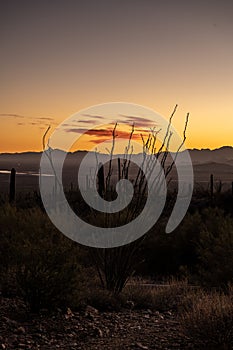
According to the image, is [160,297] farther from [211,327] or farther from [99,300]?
[211,327]

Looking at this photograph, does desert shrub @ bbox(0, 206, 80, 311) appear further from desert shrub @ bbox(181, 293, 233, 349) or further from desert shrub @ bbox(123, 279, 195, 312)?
desert shrub @ bbox(181, 293, 233, 349)

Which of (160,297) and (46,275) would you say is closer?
(46,275)

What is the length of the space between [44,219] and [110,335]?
22.9 ft

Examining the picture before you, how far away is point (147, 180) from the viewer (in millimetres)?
12039

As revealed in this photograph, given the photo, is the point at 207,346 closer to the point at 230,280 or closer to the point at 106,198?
the point at 230,280

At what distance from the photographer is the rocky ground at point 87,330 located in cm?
798

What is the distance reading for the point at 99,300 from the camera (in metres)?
10.3

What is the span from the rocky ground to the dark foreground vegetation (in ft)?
0.05

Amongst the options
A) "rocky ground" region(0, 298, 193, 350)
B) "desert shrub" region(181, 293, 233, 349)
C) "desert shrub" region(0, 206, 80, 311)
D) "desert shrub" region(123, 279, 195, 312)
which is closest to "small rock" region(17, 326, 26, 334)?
"rocky ground" region(0, 298, 193, 350)

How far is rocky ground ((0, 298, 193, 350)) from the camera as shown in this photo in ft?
26.2

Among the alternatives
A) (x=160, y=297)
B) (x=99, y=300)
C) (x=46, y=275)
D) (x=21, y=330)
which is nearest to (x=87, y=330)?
(x=21, y=330)

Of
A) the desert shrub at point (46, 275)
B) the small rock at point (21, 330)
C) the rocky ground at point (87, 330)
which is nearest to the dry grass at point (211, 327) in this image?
the rocky ground at point (87, 330)

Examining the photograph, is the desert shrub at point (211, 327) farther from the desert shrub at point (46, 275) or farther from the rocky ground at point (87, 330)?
the desert shrub at point (46, 275)

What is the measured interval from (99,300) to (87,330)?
157cm
